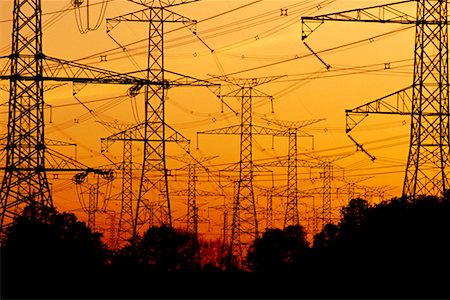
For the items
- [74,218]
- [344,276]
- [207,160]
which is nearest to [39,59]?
[344,276]

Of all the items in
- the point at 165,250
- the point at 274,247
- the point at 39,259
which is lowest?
the point at 39,259

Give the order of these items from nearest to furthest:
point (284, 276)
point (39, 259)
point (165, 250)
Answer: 1. point (39, 259)
2. point (284, 276)
3. point (165, 250)

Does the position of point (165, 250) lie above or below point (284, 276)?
above

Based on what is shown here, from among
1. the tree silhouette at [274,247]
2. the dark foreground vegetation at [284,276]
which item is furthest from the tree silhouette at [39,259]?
the tree silhouette at [274,247]

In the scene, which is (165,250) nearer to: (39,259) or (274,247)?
(274,247)

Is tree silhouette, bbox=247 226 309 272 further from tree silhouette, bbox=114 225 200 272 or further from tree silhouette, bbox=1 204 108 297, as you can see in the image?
tree silhouette, bbox=1 204 108 297

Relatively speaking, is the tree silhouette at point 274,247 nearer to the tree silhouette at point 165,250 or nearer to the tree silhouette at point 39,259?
the tree silhouette at point 165,250

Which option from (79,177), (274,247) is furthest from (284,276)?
(274,247)

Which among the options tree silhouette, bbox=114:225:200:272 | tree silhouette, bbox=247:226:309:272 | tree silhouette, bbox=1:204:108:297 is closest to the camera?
tree silhouette, bbox=1:204:108:297

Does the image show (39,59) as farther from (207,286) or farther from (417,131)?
(417,131)

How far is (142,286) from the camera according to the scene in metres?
56.2

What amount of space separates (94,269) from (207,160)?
36661mm

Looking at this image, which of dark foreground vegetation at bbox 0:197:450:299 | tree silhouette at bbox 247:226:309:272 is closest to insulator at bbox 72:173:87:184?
dark foreground vegetation at bbox 0:197:450:299

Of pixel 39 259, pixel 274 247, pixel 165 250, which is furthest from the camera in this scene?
pixel 274 247
